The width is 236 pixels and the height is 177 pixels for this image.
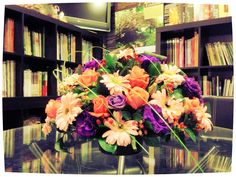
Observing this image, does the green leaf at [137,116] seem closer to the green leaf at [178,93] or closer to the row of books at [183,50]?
the green leaf at [178,93]

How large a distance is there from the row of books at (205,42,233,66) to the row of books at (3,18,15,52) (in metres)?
1.49

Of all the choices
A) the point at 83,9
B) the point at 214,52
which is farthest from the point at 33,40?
the point at 214,52

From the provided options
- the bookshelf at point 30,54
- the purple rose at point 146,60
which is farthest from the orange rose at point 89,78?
the bookshelf at point 30,54

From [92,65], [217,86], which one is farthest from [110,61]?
[217,86]

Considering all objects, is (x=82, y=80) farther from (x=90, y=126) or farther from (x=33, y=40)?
(x=33, y=40)

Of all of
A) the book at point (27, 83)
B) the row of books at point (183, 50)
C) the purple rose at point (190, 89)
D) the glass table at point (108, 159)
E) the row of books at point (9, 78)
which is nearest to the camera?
the glass table at point (108, 159)

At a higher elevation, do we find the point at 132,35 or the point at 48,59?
the point at 132,35

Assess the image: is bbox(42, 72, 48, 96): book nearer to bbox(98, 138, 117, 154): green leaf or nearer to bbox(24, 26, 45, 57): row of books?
bbox(24, 26, 45, 57): row of books

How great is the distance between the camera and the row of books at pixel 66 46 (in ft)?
7.26

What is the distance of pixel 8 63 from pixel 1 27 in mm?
1317

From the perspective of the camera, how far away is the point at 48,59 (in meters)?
2.06

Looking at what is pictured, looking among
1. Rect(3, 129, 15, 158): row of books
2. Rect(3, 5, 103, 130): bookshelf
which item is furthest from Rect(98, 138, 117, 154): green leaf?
Rect(3, 5, 103, 130): bookshelf

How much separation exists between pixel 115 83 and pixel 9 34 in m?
1.45

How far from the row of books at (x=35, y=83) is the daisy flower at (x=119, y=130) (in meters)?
1.52
